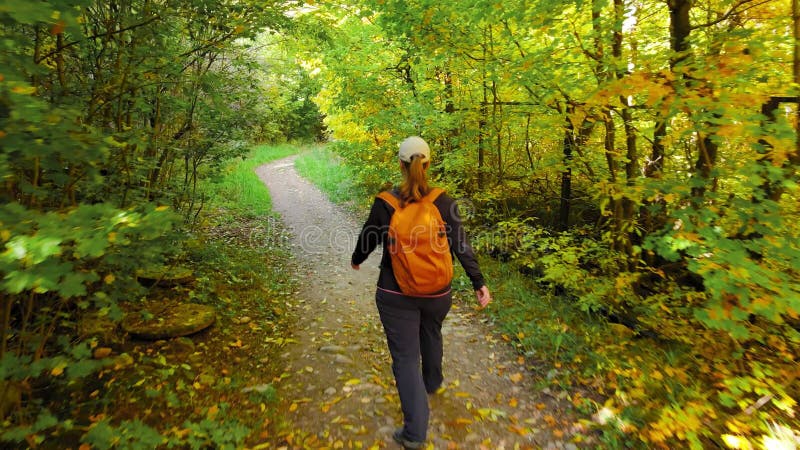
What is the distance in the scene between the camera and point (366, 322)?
589 centimetres

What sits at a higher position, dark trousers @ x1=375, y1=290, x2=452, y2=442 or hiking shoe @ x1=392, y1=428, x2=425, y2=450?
dark trousers @ x1=375, y1=290, x2=452, y2=442

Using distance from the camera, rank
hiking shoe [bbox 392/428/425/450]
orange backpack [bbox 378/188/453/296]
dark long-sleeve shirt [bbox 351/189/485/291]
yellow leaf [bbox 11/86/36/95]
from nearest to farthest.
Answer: yellow leaf [bbox 11/86/36/95]
orange backpack [bbox 378/188/453/296]
dark long-sleeve shirt [bbox 351/189/485/291]
hiking shoe [bbox 392/428/425/450]

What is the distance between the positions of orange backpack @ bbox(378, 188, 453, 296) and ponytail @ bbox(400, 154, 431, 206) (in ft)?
0.13

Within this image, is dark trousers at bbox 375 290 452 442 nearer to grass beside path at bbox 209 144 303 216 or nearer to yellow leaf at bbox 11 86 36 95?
yellow leaf at bbox 11 86 36 95

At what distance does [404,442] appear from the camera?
3336mm

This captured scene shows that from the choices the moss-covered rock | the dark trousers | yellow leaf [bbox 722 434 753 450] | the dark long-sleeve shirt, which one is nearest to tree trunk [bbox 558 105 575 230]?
the dark long-sleeve shirt

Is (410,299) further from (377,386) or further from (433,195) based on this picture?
(377,386)

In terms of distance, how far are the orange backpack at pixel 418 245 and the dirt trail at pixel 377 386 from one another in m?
1.45

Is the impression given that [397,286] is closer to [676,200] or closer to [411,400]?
[411,400]

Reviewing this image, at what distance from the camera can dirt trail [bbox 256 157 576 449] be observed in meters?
3.55

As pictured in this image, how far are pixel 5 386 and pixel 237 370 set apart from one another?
6.28 ft

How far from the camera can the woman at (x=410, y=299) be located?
118 inches

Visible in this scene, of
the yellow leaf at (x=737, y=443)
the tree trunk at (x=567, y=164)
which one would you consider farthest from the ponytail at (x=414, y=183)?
the tree trunk at (x=567, y=164)

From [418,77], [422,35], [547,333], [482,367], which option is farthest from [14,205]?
[418,77]
